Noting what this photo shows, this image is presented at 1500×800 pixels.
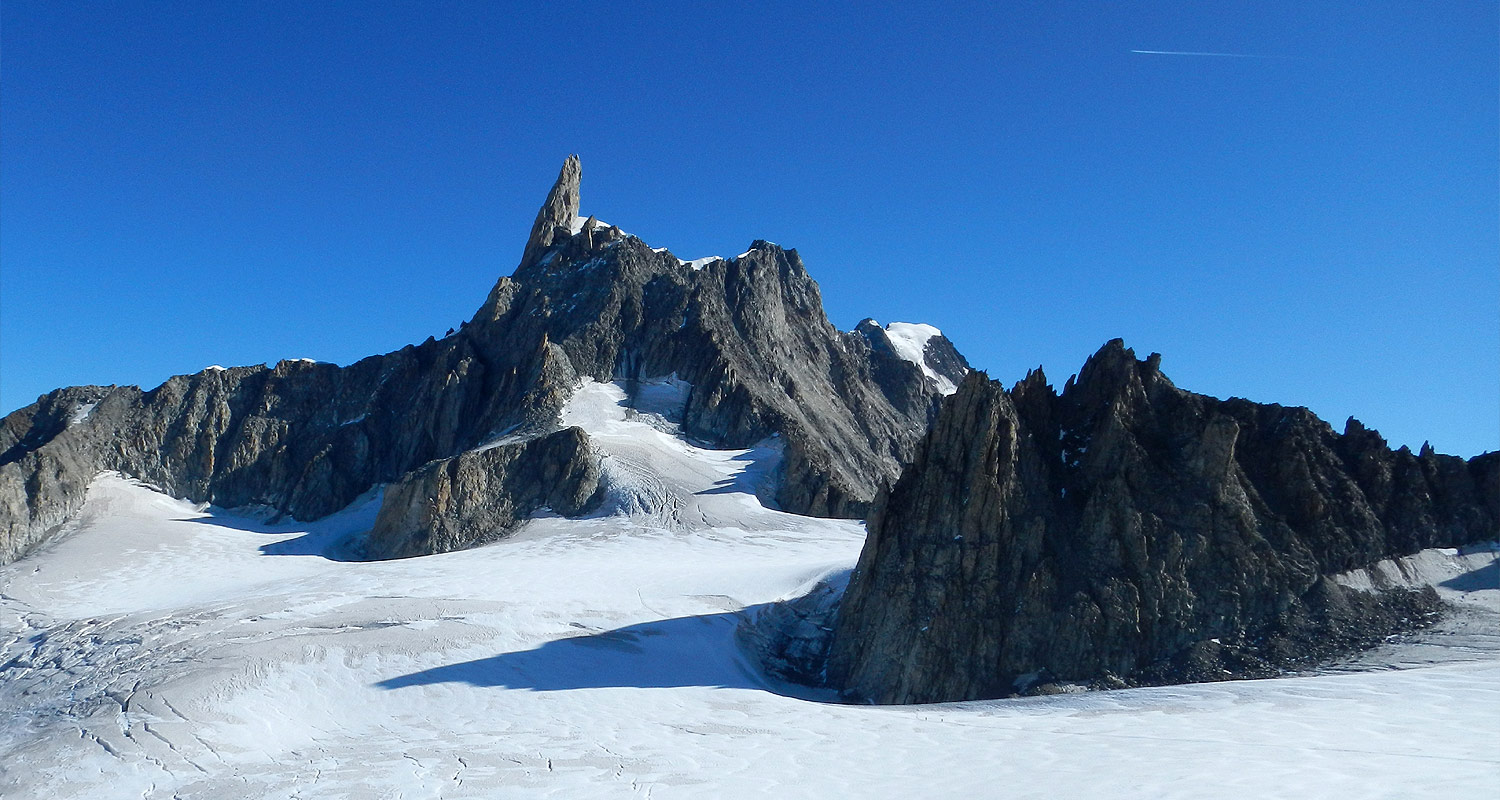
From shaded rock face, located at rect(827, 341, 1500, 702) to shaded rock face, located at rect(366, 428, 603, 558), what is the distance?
24.7m

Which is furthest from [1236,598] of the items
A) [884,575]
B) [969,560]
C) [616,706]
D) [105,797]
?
[105,797]

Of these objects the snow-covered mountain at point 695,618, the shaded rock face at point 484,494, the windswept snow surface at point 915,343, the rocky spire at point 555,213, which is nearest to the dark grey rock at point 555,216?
the rocky spire at point 555,213

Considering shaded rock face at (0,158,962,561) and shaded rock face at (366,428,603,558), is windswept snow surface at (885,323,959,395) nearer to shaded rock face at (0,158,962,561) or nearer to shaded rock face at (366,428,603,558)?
shaded rock face at (0,158,962,561)

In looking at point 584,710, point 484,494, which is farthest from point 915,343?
point 584,710

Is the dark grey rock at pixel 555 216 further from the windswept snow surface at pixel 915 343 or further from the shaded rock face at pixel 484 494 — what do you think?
the windswept snow surface at pixel 915 343

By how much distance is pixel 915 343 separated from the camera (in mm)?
107750

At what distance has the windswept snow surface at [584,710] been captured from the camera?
43.3ft

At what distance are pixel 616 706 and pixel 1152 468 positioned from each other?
677 inches

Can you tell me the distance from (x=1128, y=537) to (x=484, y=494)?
34.5 metres

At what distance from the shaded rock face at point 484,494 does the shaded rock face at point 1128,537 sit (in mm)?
24743

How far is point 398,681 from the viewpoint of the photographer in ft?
71.8

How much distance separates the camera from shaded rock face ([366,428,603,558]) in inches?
1795

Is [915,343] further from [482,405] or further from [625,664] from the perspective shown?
[625,664]

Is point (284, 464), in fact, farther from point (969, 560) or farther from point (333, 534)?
point (969, 560)
